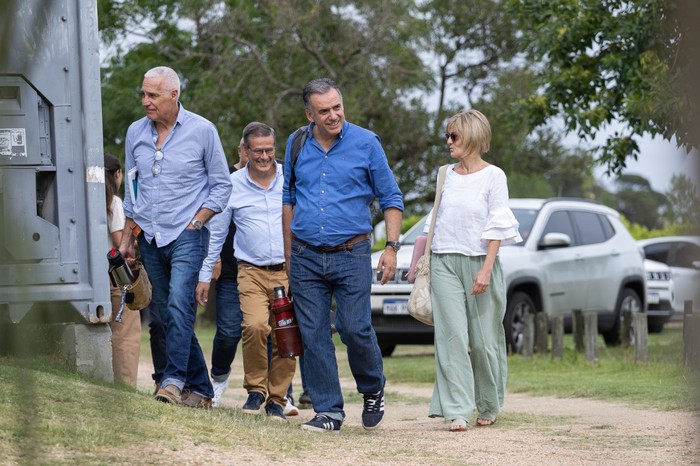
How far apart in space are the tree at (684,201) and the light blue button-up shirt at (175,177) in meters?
6.35

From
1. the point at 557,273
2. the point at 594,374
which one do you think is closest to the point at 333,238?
the point at 594,374

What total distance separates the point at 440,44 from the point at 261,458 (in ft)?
71.3

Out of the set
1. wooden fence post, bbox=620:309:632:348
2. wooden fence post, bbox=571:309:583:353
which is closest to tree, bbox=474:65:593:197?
wooden fence post, bbox=620:309:632:348

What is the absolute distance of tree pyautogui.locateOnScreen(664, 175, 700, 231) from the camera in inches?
47.9

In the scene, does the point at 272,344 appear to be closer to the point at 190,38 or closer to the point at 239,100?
the point at 239,100

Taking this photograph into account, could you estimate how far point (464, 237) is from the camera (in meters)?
7.66

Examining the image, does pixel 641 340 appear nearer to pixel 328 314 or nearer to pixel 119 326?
pixel 119 326

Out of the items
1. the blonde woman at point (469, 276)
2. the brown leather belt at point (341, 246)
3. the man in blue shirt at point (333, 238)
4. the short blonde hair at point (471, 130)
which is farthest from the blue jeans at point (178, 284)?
the short blonde hair at point (471, 130)

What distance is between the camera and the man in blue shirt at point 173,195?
7.53m

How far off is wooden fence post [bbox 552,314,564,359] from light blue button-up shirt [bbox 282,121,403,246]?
7436mm

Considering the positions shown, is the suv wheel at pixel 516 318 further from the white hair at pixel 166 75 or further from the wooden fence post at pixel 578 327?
the white hair at pixel 166 75

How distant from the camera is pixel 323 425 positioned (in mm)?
7137

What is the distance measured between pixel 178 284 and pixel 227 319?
3.19ft

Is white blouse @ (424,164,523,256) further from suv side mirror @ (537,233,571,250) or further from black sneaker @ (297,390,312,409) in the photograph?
suv side mirror @ (537,233,571,250)
